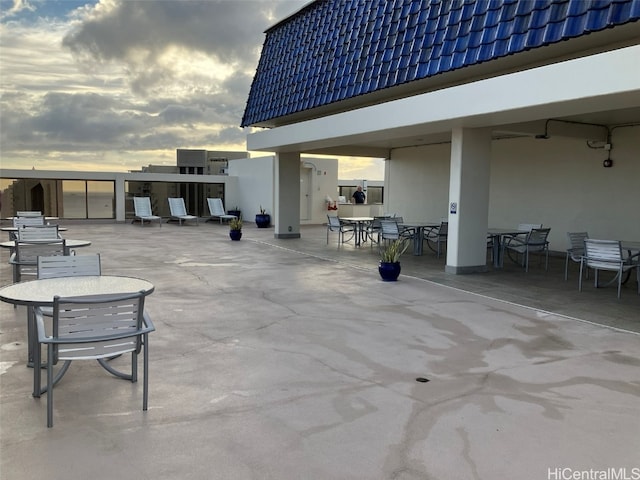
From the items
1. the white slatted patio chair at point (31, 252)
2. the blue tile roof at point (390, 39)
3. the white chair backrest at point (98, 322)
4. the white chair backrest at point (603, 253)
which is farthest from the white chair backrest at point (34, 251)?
the white chair backrest at point (603, 253)

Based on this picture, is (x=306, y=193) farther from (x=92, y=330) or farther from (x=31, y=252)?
(x=92, y=330)

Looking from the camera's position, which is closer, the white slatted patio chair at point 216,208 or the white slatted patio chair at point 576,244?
the white slatted patio chair at point 576,244

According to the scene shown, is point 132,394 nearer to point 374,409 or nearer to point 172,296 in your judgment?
point 374,409

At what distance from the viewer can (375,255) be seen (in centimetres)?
1217

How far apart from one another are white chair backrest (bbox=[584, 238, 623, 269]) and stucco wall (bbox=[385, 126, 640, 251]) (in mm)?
4015

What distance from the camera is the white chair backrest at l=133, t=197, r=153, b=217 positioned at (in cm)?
2120

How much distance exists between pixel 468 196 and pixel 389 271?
2.11m

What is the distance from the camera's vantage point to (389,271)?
8.52m

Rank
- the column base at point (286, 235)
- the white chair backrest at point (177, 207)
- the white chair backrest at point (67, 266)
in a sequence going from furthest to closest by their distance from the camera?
the white chair backrest at point (177, 207) → the column base at point (286, 235) → the white chair backrest at point (67, 266)

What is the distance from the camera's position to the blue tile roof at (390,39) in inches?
271

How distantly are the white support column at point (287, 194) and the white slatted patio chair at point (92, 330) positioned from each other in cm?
1234

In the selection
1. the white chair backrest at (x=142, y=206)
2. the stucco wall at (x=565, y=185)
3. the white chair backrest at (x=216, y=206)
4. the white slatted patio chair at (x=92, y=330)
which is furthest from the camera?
the white chair backrest at (x=216, y=206)

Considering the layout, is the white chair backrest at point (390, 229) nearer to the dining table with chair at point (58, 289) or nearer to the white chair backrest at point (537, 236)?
the white chair backrest at point (537, 236)

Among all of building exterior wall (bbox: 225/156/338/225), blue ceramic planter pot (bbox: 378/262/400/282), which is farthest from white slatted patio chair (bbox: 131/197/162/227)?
blue ceramic planter pot (bbox: 378/262/400/282)
